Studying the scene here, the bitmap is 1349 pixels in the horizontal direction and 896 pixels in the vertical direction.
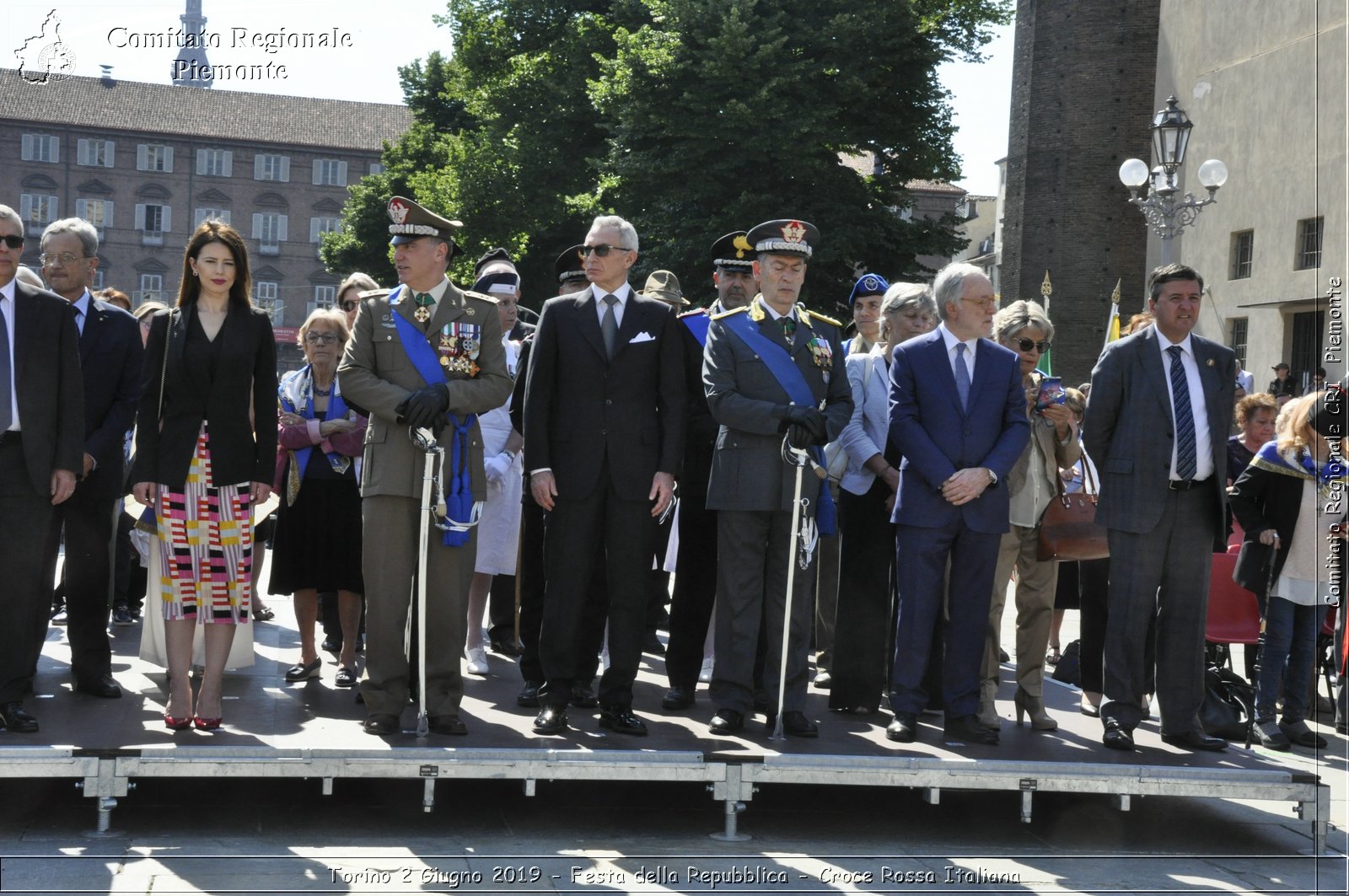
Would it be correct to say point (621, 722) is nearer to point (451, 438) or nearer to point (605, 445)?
point (605, 445)

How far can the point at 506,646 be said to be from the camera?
9.75 m

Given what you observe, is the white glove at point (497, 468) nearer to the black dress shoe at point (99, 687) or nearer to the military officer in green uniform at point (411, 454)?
the military officer in green uniform at point (411, 454)

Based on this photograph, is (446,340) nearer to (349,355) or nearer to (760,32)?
(349,355)

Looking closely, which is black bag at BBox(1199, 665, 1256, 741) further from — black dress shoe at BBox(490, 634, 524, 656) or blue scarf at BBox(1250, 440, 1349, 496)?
black dress shoe at BBox(490, 634, 524, 656)

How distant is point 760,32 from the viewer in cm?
2822

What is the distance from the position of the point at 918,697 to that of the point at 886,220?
930 inches

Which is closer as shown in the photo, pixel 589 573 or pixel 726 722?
pixel 726 722

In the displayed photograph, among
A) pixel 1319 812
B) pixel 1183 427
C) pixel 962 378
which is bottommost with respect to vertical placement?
pixel 1319 812

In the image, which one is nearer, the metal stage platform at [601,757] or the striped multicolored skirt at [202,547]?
the metal stage platform at [601,757]

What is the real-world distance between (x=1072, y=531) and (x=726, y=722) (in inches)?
85.1

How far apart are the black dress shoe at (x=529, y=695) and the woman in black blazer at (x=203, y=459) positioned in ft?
5.14

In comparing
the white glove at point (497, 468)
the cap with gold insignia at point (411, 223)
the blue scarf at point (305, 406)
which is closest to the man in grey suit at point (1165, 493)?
the cap with gold insignia at point (411, 223)

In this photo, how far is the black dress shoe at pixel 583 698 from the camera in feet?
25.2

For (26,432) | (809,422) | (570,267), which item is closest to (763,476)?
(809,422)
